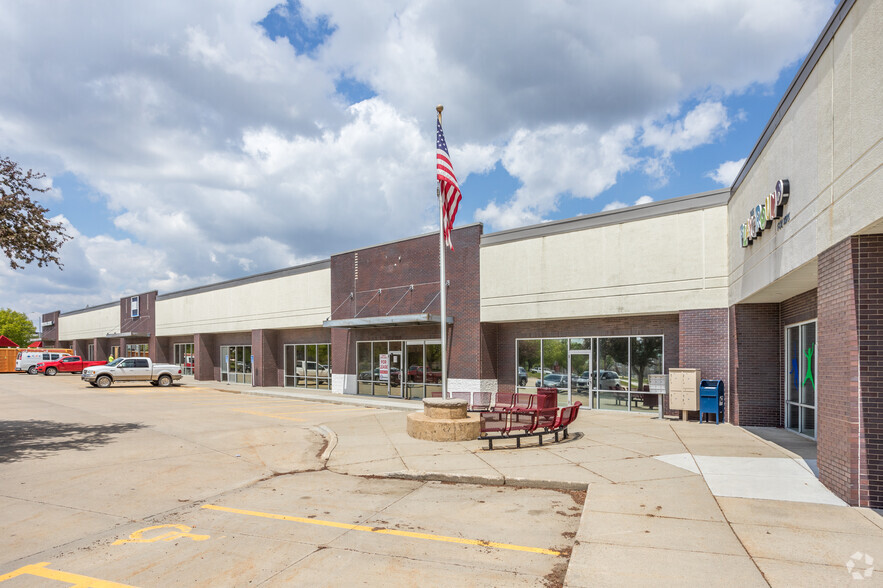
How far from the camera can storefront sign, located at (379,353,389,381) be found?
84.9ft

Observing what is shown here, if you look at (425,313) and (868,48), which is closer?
(868,48)

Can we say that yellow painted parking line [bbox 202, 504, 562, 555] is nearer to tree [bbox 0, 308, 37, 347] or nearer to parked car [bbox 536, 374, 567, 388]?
parked car [bbox 536, 374, 567, 388]

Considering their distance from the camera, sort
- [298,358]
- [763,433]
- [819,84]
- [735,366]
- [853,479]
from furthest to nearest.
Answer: [298,358] → [735,366] → [763,433] → [819,84] → [853,479]

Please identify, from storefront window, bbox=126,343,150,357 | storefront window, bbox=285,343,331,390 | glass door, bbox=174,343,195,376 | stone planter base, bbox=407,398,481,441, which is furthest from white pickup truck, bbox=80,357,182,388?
stone planter base, bbox=407,398,481,441

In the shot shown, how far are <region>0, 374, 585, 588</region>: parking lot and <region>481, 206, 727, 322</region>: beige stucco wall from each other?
9708mm

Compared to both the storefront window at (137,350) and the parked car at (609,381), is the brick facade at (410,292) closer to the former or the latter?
the parked car at (609,381)

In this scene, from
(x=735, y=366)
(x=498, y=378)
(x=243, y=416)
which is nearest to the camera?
(x=735, y=366)

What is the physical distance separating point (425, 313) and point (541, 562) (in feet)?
55.3

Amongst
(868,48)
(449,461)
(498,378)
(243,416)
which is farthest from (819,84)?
(243,416)

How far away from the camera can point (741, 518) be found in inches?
265

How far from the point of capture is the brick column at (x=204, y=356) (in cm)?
3934

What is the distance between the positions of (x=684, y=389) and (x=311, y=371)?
21408 millimetres

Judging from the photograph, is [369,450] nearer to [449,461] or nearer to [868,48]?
[449,461]

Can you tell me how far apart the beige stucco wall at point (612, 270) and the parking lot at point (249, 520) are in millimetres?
9708
